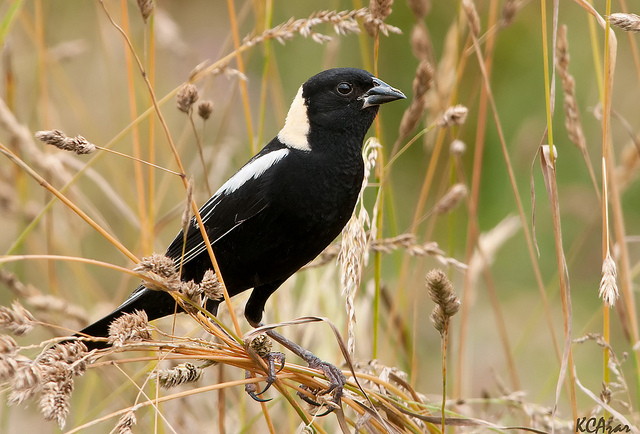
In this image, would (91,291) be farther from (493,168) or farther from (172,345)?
(493,168)

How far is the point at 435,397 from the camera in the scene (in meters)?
2.60

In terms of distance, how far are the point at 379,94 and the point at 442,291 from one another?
1318mm

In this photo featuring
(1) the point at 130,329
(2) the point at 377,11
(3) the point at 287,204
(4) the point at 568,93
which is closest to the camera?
(1) the point at 130,329

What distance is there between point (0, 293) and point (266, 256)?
212 centimetres

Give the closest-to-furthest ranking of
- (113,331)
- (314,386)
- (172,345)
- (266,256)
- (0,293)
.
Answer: (113,331) < (172,345) < (314,386) < (266,256) < (0,293)

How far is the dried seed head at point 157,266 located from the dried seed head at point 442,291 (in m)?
0.47

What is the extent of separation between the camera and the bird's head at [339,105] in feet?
8.10

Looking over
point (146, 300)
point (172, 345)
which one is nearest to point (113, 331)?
point (172, 345)

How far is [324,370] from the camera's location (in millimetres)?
2107

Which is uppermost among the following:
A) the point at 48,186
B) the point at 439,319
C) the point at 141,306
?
the point at 48,186

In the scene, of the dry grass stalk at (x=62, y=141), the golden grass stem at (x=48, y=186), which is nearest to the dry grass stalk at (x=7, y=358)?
the golden grass stem at (x=48, y=186)

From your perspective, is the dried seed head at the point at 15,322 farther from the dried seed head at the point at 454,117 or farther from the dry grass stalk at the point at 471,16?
the dry grass stalk at the point at 471,16

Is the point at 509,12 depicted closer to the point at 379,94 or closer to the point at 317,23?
the point at 379,94

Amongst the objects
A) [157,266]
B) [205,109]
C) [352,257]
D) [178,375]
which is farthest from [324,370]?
[157,266]
